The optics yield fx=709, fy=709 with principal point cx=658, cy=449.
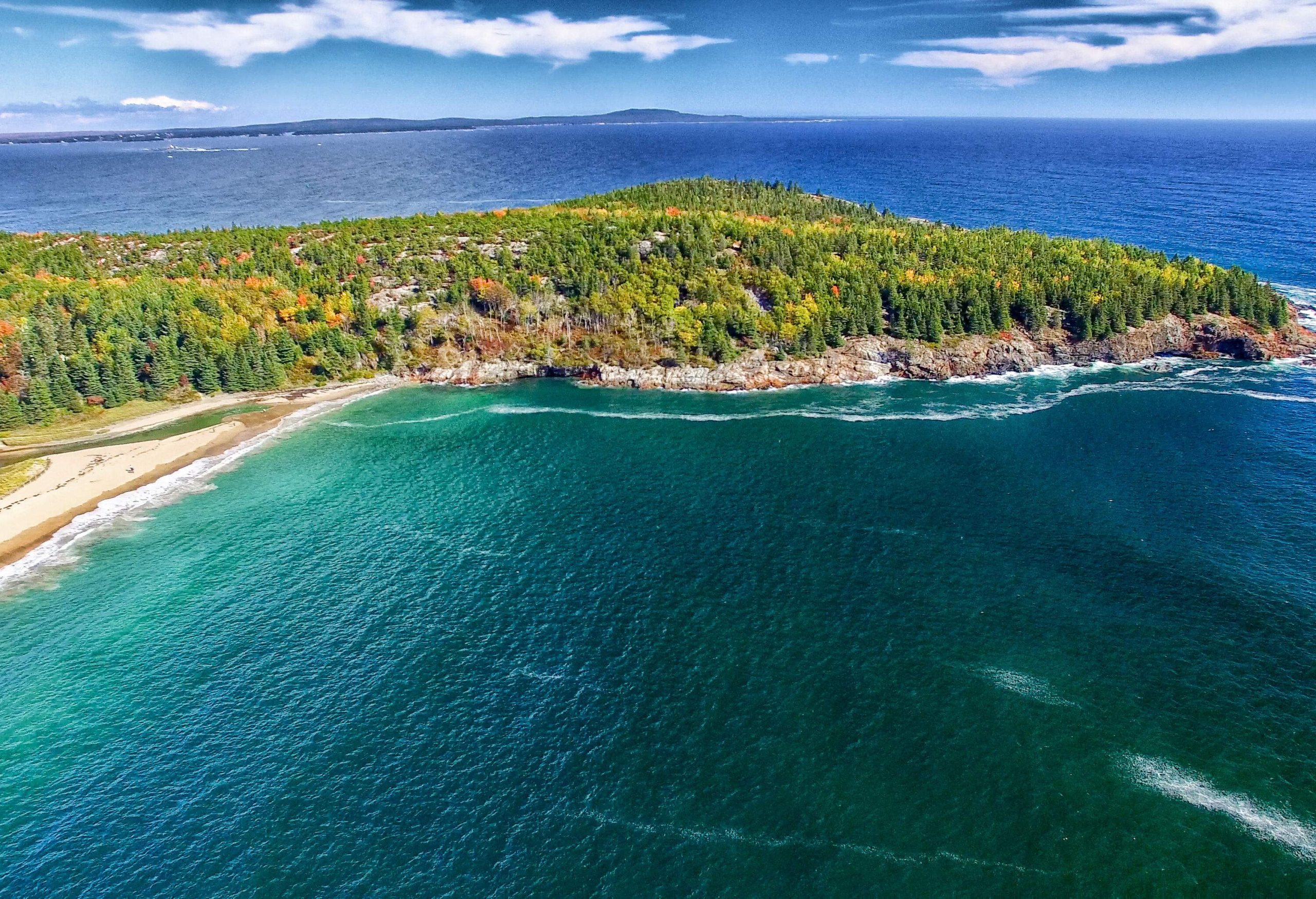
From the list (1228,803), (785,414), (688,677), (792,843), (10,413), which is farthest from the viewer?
(785,414)

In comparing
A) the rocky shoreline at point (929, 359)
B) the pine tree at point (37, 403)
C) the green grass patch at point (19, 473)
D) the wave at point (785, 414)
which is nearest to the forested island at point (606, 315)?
the pine tree at point (37, 403)

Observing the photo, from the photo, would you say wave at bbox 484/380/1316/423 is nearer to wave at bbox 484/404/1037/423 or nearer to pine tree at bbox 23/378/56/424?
wave at bbox 484/404/1037/423

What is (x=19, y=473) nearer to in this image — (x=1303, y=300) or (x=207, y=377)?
(x=207, y=377)

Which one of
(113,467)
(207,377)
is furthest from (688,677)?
(207,377)

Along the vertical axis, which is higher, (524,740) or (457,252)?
→ (457,252)

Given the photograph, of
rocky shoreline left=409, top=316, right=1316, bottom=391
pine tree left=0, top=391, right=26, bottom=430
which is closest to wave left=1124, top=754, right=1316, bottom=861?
rocky shoreline left=409, top=316, right=1316, bottom=391

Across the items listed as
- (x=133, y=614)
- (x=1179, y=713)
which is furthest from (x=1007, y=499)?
(x=133, y=614)

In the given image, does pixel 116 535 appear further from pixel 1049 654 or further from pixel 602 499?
pixel 1049 654
